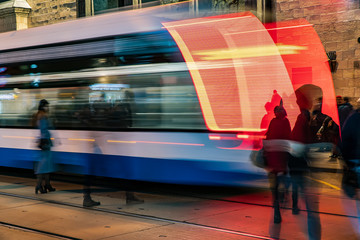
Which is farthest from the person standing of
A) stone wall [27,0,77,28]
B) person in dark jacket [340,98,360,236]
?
stone wall [27,0,77,28]

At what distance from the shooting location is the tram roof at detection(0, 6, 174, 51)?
8.92m

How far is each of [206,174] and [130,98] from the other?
1.91 metres

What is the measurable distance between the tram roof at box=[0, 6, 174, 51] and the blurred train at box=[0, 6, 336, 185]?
25 millimetres

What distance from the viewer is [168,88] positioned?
8391 mm

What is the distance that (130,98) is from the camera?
8.87 metres

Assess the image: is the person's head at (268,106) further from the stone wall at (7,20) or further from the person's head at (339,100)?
the stone wall at (7,20)

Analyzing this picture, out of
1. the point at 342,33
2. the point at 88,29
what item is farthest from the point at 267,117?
the point at 342,33

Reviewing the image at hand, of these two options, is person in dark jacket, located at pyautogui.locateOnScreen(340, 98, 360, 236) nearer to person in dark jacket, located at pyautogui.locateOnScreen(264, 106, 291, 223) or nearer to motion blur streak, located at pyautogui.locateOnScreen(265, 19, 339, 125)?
person in dark jacket, located at pyautogui.locateOnScreen(264, 106, 291, 223)

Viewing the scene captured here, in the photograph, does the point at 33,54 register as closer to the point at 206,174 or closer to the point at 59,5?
the point at 206,174

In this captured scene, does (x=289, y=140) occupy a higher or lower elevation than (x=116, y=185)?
higher

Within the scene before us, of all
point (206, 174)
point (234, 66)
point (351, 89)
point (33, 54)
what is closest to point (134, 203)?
point (206, 174)

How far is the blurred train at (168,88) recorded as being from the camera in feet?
25.8

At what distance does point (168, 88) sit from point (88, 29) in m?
2.30

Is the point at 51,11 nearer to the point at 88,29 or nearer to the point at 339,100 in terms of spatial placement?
the point at 339,100
